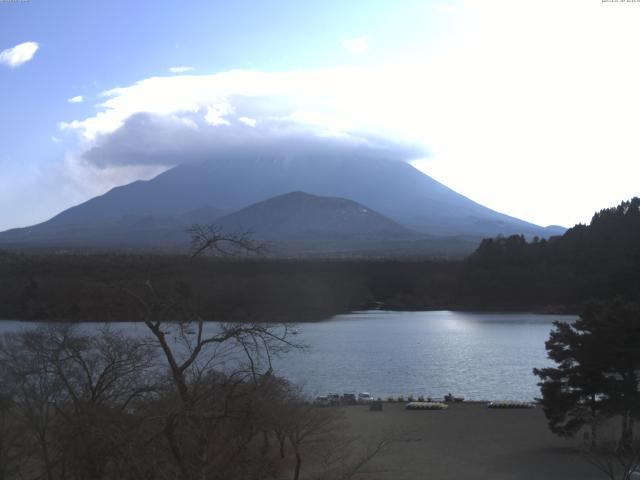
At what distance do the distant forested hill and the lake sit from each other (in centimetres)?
774

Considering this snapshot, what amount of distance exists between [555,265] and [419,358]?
2538cm

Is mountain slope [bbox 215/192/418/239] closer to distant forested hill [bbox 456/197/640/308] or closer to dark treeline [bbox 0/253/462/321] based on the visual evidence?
dark treeline [bbox 0/253/462/321]

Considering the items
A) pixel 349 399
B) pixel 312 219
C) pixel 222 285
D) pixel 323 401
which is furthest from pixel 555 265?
pixel 312 219

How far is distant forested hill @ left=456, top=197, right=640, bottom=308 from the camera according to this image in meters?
44.8

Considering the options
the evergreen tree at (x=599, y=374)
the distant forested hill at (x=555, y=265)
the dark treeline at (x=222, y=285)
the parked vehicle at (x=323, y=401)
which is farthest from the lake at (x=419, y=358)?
the distant forested hill at (x=555, y=265)

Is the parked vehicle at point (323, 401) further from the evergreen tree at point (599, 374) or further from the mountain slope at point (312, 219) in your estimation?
the mountain slope at point (312, 219)

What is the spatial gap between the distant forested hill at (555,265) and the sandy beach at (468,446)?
2915 centimetres

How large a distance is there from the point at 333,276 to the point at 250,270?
15.9m

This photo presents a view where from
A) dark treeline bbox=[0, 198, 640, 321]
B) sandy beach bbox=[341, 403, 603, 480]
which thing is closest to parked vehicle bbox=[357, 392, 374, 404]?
sandy beach bbox=[341, 403, 603, 480]

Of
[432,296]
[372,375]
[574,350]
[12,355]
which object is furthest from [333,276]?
[12,355]

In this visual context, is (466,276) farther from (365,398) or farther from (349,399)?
(349,399)

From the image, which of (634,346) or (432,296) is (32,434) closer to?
(634,346)

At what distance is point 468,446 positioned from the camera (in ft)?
41.1

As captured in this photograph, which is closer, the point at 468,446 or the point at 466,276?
the point at 468,446
